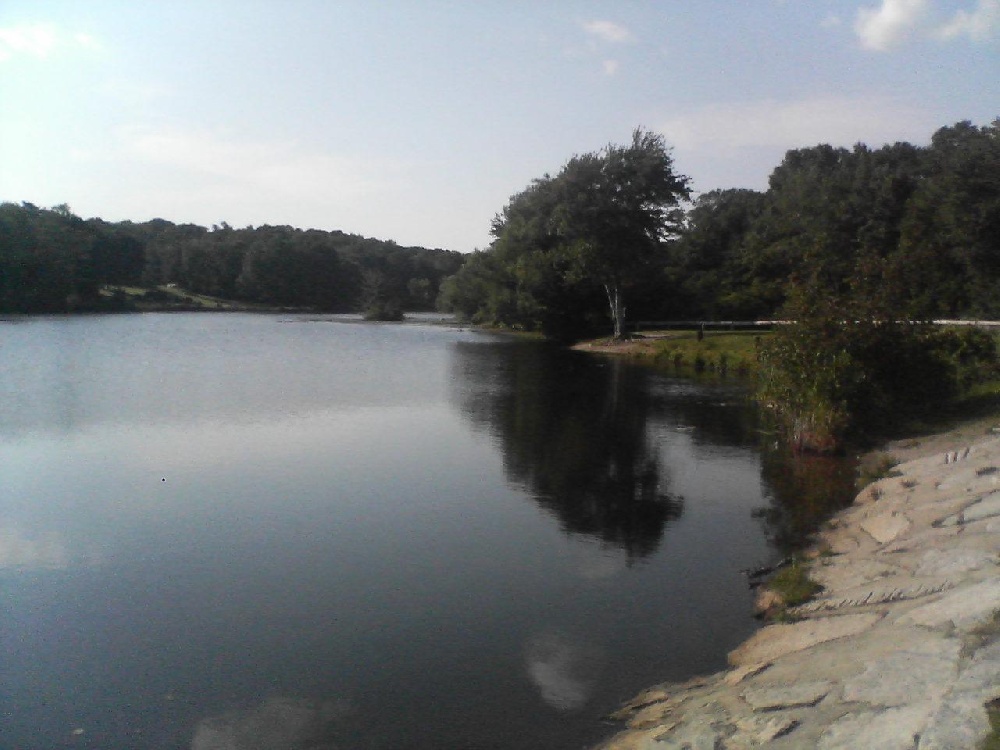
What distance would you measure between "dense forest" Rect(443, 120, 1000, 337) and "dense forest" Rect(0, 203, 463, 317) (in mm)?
38236

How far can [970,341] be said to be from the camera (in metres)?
22.6

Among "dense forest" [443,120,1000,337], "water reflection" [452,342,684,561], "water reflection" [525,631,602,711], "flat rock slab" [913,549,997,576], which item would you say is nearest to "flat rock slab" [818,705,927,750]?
"water reflection" [525,631,602,711]

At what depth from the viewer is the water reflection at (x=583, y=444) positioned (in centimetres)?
1356

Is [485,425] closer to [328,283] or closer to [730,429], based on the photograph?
[730,429]

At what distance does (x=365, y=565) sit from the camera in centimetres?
1094

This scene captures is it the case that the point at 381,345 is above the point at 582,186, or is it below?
below

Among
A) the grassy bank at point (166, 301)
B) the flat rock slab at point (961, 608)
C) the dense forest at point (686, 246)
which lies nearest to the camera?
the flat rock slab at point (961, 608)

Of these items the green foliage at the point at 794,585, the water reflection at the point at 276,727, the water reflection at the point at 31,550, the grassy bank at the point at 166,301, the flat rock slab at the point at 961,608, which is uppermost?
the grassy bank at the point at 166,301

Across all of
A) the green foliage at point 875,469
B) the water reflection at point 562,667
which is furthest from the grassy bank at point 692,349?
the water reflection at point 562,667

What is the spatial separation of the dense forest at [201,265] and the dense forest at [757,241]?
38236mm

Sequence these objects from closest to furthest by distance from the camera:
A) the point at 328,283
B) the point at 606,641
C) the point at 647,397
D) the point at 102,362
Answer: the point at 606,641 < the point at 647,397 < the point at 102,362 < the point at 328,283

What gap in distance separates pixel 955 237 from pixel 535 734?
38.0m

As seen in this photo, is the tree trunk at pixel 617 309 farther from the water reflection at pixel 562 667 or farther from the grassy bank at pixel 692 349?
the water reflection at pixel 562 667

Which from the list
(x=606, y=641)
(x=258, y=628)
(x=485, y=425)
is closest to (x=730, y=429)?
(x=485, y=425)
